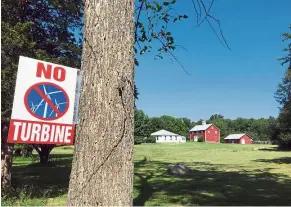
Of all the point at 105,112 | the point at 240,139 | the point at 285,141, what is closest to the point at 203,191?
the point at 105,112

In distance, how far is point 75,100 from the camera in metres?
2.89

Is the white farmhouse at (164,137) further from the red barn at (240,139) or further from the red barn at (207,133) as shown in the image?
the red barn at (240,139)

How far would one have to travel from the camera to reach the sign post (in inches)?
98.9

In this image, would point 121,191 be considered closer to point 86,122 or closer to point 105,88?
A: point 86,122

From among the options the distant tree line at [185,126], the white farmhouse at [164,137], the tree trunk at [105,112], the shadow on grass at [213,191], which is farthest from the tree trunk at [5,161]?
the white farmhouse at [164,137]

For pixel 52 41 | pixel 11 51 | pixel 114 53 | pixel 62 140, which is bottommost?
pixel 62 140

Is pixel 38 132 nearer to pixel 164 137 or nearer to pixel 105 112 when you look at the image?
pixel 105 112

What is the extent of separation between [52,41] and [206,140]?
3773 inches

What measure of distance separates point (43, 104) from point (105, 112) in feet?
1.78

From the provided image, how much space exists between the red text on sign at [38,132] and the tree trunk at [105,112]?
0.26 meters

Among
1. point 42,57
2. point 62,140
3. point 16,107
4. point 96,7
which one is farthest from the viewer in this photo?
point 42,57

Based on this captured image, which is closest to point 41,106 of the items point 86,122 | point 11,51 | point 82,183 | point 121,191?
point 86,122

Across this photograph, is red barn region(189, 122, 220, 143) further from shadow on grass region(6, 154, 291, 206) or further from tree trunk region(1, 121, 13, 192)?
tree trunk region(1, 121, 13, 192)

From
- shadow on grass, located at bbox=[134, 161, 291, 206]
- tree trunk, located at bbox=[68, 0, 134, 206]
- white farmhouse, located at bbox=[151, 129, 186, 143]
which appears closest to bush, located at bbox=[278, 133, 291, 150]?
shadow on grass, located at bbox=[134, 161, 291, 206]
